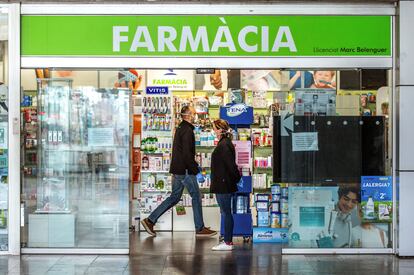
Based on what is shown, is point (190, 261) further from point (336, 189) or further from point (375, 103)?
point (375, 103)

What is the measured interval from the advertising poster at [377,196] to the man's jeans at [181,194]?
2727 millimetres

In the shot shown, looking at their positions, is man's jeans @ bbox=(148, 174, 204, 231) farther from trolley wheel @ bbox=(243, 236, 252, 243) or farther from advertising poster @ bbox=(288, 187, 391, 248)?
advertising poster @ bbox=(288, 187, 391, 248)

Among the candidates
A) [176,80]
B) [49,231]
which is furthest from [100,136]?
[176,80]

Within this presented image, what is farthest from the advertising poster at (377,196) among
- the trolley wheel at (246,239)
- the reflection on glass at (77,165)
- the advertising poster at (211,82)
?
the advertising poster at (211,82)

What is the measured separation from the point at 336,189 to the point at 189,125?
8.59 feet

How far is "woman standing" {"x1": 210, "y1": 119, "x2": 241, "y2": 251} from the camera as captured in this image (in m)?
10.2

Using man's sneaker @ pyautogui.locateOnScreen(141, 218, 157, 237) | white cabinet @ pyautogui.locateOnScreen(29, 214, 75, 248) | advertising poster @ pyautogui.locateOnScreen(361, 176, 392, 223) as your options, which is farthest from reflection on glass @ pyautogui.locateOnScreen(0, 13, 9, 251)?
advertising poster @ pyautogui.locateOnScreen(361, 176, 392, 223)

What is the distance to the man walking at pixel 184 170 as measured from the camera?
11.2 m

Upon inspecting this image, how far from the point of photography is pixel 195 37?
32.2 feet

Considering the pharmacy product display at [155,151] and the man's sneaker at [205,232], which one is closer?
the man's sneaker at [205,232]

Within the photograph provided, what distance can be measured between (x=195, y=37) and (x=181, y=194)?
9.18ft

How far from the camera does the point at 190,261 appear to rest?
9398mm

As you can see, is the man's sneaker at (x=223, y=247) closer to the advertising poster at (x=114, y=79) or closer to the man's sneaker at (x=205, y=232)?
the man's sneaker at (x=205, y=232)

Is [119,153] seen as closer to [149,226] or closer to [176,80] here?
[149,226]
